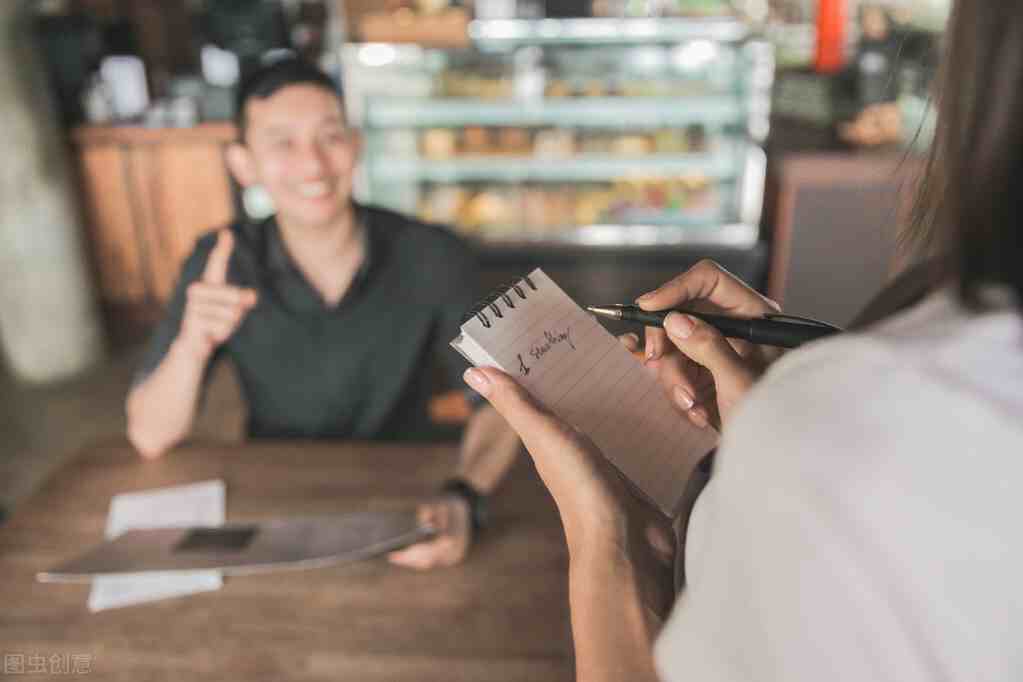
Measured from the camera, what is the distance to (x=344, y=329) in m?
1.75

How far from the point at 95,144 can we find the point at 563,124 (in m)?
2.45

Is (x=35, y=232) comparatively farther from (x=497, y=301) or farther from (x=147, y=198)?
(x=497, y=301)

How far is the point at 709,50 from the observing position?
3.95 metres

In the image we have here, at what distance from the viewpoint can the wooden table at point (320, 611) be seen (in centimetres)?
99

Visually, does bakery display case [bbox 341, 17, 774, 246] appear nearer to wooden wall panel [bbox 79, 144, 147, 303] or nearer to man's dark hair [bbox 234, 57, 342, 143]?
wooden wall panel [bbox 79, 144, 147, 303]

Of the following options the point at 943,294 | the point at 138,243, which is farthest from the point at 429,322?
the point at 138,243

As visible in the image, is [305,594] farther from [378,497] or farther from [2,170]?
[2,170]

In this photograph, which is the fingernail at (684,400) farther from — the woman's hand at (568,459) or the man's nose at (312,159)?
the man's nose at (312,159)

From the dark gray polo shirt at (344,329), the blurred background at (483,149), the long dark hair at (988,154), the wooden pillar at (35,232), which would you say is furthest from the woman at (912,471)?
the wooden pillar at (35,232)

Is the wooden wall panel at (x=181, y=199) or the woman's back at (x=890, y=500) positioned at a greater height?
the woman's back at (x=890, y=500)

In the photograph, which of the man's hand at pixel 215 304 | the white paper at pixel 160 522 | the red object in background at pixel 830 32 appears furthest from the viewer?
the red object in background at pixel 830 32

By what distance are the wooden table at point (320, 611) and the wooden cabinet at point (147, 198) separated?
299 centimetres

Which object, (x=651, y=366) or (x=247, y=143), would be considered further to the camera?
(x=247, y=143)

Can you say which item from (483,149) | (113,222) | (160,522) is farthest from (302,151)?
(113,222)
